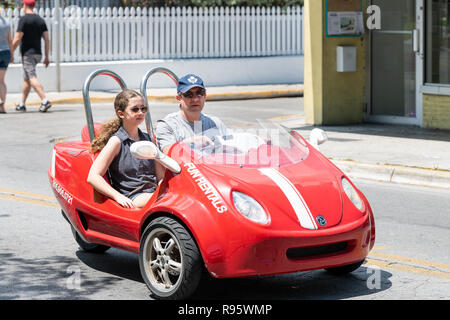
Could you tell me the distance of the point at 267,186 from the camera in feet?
19.1

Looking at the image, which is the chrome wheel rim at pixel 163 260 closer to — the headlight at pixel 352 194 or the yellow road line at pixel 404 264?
the headlight at pixel 352 194

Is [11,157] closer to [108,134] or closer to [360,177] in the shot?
[360,177]

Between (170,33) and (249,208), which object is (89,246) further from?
(170,33)

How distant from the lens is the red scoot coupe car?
18.3 feet

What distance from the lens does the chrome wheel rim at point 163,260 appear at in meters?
5.83

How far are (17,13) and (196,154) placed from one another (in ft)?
49.1

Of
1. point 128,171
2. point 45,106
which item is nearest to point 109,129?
point 128,171

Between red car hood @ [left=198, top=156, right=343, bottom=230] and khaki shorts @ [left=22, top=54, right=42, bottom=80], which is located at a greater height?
khaki shorts @ [left=22, top=54, right=42, bottom=80]

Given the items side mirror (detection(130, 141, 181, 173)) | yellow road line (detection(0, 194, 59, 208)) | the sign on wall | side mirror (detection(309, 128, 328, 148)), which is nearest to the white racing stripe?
side mirror (detection(130, 141, 181, 173))

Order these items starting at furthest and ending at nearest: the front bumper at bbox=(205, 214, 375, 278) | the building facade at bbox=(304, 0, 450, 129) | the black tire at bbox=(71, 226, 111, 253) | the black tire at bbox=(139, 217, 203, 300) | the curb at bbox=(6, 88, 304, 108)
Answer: the curb at bbox=(6, 88, 304, 108) → the building facade at bbox=(304, 0, 450, 129) → the black tire at bbox=(71, 226, 111, 253) → the black tire at bbox=(139, 217, 203, 300) → the front bumper at bbox=(205, 214, 375, 278)

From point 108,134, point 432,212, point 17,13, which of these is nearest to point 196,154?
point 108,134

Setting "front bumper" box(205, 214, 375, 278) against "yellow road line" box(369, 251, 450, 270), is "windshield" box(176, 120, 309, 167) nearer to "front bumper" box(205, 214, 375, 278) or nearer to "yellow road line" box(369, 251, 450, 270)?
"front bumper" box(205, 214, 375, 278)

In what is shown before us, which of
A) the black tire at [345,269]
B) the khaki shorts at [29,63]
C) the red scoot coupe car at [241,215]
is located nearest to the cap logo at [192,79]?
the red scoot coupe car at [241,215]

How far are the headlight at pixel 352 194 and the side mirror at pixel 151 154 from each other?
3.72 ft
